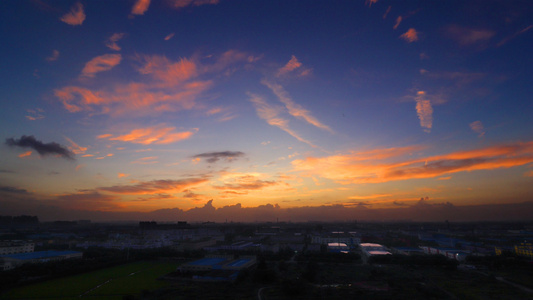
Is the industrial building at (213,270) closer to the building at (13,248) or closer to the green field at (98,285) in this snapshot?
the green field at (98,285)

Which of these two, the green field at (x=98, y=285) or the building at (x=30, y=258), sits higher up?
the building at (x=30, y=258)

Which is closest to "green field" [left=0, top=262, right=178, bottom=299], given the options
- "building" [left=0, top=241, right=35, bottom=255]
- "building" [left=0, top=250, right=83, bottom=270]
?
"building" [left=0, top=250, right=83, bottom=270]

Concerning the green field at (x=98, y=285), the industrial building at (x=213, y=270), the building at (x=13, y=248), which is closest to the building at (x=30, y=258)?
the green field at (x=98, y=285)

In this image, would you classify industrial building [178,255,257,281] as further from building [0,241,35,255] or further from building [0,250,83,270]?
building [0,241,35,255]

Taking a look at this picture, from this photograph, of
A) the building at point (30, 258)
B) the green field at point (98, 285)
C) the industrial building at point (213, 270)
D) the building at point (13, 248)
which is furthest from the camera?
the building at point (13, 248)

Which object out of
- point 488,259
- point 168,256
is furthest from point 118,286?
point 488,259

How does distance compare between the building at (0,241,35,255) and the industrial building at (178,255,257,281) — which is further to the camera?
the building at (0,241,35,255)

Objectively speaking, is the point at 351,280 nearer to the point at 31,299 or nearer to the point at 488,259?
the point at 488,259

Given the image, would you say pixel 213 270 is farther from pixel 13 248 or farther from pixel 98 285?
pixel 13 248
